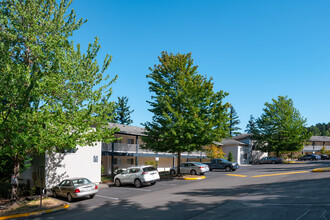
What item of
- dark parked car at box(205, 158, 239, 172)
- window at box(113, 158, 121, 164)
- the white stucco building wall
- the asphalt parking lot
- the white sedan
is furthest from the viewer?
window at box(113, 158, 121, 164)

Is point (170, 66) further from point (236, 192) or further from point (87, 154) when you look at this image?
point (236, 192)

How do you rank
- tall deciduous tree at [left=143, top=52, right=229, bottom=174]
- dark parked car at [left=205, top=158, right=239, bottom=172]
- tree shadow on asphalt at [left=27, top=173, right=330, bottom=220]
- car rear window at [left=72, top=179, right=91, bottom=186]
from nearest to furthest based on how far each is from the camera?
tree shadow on asphalt at [left=27, top=173, right=330, bottom=220], car rear window at [left=72, top=179, right=91, bottom=186], tall deciduous tree at [left=143, top=52, right=229, bottom=174], dark parked car at [left=205, top=158, right=239, bottom=172]

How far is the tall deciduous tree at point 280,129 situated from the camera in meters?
47.9

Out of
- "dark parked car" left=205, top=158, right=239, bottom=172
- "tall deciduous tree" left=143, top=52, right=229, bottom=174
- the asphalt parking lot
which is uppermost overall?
"tall deciduous tree" left=143, top=52, right=229, bottom=174

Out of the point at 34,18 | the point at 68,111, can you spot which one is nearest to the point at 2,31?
the point at 34,18

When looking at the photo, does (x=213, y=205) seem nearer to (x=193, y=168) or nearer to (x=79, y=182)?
(x=79, y=182)

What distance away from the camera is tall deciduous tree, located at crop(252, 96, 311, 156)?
157 ft

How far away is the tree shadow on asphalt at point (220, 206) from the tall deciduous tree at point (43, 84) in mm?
3963

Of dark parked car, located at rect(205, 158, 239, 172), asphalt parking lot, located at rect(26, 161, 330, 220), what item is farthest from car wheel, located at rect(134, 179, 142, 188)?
dark parked car, located at rect(205, 158, 239, 172)

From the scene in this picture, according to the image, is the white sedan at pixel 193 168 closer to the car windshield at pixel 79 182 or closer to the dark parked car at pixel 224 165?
the dark parked car at pixel 224 165

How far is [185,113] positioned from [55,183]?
12.2 metres

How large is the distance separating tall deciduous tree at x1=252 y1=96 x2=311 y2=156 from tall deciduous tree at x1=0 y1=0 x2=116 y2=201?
40.0 meters

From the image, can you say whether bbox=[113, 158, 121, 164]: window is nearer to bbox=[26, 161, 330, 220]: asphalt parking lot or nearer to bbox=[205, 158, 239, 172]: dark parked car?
bbox=[205, 158, 239, 172]: dark parked car

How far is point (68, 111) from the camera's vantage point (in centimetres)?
1560
